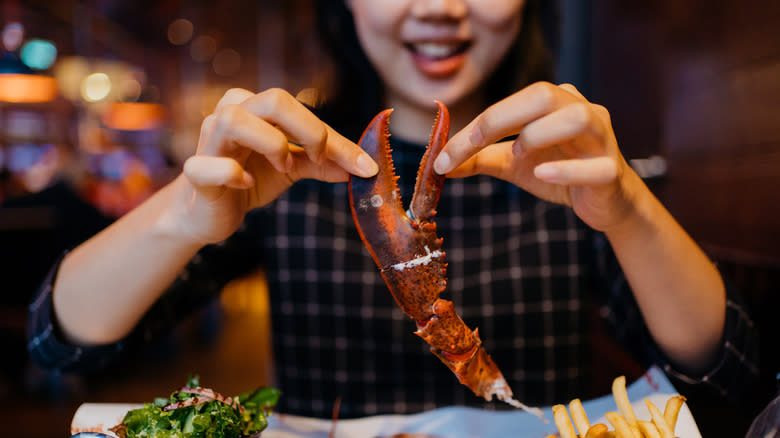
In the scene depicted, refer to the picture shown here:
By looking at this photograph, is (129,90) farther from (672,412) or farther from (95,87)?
(672,412)

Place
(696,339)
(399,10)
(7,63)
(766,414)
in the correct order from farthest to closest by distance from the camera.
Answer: (7,63) < (399,10) < (696,339) < (766,414)

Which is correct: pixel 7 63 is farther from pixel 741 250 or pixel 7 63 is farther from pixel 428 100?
pixel 741 250

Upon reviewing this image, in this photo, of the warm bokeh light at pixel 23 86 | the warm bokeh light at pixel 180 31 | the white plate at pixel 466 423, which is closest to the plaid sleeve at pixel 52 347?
the white plate at pixel 466 423

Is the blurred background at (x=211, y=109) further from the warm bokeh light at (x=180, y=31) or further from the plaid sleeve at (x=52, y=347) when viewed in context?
the plaid sleeve at (x=52, y=347)

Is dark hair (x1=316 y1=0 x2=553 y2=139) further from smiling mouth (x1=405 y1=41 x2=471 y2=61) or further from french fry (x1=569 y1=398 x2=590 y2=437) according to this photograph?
french fry (x1=569 y1=398 x2=590 y2=437)

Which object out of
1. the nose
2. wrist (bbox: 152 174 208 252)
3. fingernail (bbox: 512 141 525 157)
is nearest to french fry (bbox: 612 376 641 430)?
fingernail (bbox: 512 141 525 157)

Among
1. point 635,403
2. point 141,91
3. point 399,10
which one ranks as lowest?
point 635,403


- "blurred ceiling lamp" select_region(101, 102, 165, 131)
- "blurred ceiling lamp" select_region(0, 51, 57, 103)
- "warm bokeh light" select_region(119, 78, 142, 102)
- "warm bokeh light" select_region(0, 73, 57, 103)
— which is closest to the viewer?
"blurred ceiling lamp" select_region(0, 51, 57, 103)

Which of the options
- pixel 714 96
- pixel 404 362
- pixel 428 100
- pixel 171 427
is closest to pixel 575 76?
pixel 714 96
